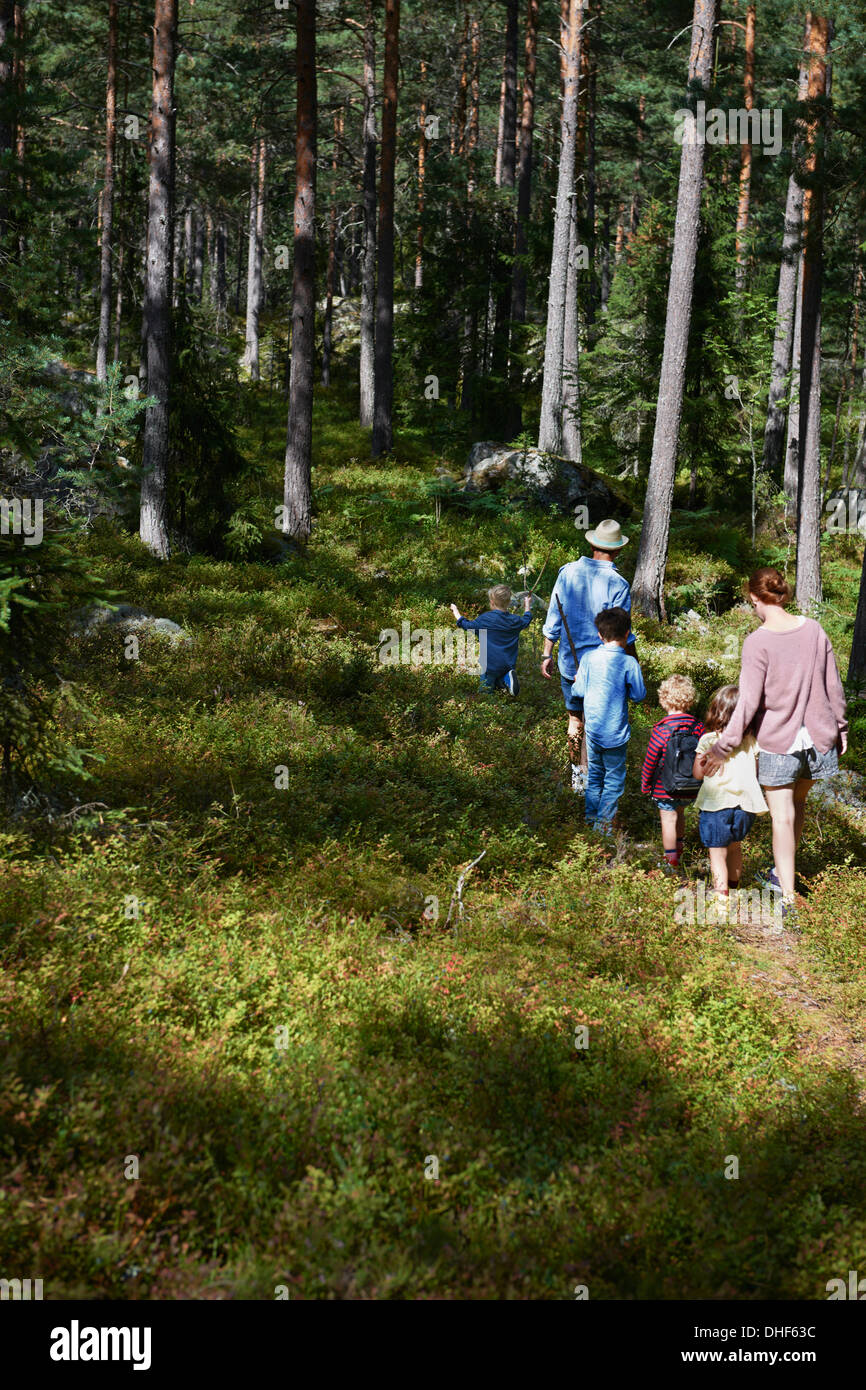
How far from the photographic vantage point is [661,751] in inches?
263

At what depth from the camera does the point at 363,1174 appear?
3438mm

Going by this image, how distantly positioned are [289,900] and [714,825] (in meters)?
3.13

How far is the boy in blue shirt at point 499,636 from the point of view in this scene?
32.2ft

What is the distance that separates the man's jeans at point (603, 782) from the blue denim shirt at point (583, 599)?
126 centimetres

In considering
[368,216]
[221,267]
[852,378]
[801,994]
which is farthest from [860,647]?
[221,267]

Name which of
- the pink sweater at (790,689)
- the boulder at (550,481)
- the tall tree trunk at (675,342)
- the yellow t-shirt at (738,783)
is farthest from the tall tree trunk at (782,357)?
the yellow t-shirt at (738,783)

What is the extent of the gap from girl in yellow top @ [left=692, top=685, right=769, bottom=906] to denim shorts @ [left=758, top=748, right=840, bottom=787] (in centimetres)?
14

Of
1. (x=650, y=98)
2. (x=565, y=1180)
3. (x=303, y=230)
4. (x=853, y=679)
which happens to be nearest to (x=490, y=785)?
(x=565, y=1180)

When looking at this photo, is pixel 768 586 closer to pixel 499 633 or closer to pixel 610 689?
pixel 610 689

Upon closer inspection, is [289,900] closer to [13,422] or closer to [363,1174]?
[363,1174]

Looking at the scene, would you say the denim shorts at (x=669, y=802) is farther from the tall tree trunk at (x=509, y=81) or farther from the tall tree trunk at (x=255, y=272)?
the tall tree trunk at (x=255, y=272)

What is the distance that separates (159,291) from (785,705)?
12224 mm

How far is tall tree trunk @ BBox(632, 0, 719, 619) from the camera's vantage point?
44.2 feet
